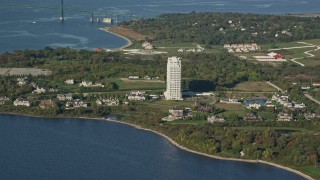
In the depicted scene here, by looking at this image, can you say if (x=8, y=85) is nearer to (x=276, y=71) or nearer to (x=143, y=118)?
(x=143, y=118)

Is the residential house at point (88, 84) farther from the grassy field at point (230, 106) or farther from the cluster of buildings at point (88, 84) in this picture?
the grassy field at point (230, 106)


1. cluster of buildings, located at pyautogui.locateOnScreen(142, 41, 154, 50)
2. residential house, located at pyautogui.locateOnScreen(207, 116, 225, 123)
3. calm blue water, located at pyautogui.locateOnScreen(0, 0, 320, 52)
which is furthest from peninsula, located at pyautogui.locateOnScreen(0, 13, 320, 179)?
calm blue water, located at pyautogui.locateOnScreen(0, 0, 320, 52)

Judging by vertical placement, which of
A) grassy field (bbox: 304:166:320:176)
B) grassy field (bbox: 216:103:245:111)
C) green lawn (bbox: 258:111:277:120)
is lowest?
grassy field (bbox: 304:166:320:176)

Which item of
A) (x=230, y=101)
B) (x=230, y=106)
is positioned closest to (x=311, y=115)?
(x=230, y=106)

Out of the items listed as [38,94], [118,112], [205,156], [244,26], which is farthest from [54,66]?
[244,26]

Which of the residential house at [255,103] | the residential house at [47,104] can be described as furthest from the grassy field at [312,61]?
the residential house at [47,104]

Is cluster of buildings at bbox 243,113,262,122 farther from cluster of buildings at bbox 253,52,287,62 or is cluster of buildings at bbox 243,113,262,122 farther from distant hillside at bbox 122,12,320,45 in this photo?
distant hillside at bbox 122,12,320,45

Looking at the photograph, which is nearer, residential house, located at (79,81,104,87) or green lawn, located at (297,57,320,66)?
residential house, located at (79,81,104,87)
